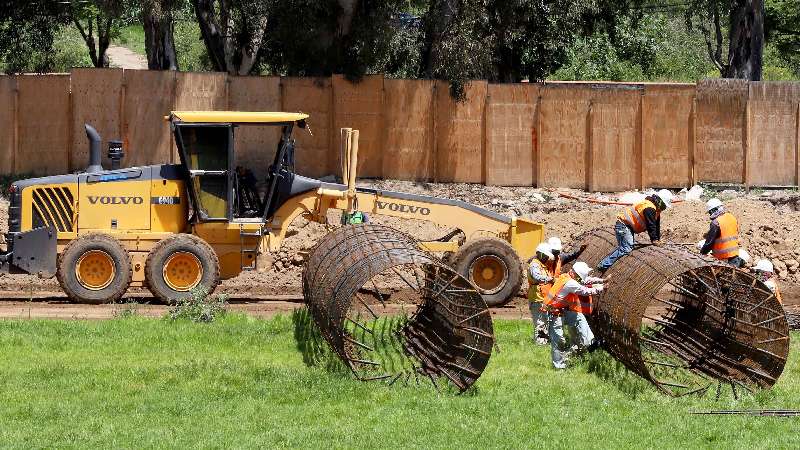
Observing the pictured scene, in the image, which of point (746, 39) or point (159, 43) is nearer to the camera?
point (159, 43)

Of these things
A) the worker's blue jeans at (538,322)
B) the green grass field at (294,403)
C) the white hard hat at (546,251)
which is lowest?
the green grass field at (294,403)

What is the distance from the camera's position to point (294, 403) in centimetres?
1689

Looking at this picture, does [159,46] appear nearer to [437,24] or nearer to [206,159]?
[437,24]

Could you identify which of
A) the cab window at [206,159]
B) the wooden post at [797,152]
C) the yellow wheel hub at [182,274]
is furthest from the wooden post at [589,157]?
the yellow wheel hub at [182,274]

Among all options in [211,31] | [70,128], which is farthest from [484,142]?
[70,128]

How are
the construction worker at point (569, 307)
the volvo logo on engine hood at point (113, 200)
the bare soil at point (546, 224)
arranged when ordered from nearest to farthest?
the construction worker at point (569, 307), the volvo logo on engine hood at point (113, 200), the bare soil at point (546, 224)

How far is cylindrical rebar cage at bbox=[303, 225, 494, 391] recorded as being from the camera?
17750mm

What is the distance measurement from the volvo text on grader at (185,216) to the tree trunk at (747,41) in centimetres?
2093

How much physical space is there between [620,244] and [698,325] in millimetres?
1813

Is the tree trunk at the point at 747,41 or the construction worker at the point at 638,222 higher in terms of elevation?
the tree trunk at the point at 747,41

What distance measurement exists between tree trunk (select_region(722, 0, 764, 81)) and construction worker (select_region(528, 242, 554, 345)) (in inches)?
931

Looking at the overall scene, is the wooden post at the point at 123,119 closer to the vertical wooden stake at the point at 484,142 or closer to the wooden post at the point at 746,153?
the vertical wooden stake at the point at 484,142

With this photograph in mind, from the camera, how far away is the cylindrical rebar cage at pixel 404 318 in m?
17.8

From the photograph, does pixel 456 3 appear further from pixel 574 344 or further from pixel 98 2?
Result: pixel 574 344
